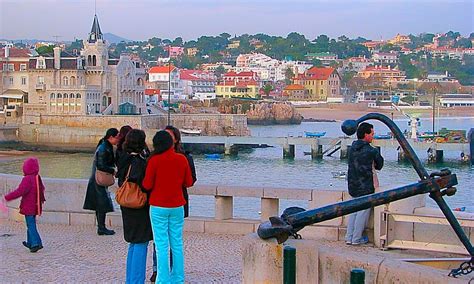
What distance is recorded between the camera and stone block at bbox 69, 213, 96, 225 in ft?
38.5

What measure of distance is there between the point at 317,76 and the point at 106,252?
618ft

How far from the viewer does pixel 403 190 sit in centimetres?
562

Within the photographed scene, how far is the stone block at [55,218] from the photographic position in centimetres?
1186

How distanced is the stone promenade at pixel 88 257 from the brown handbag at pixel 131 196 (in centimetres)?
106

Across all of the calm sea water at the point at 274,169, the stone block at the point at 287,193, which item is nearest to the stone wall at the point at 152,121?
the calm sea water at the point at 274,169

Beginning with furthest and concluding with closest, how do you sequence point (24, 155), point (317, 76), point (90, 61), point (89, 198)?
point (317, 76) < point (90, 61) < point (24, 155) < point (89, 198)

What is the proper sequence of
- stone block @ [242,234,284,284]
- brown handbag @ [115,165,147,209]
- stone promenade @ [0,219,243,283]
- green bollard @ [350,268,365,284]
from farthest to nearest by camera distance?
stone promenade @ [0,219,243,283], brown handbag @ [115,165,147,209], stone block @ [242,234,284,284], green bollard @ [350,268,365,284]

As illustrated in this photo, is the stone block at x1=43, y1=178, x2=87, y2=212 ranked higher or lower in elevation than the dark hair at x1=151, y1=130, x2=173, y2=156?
lower

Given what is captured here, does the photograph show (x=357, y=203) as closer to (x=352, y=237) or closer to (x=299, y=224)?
(x=299, y=224)

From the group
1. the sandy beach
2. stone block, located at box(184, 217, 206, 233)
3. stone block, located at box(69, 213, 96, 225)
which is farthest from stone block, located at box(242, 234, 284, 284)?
the sandy beach

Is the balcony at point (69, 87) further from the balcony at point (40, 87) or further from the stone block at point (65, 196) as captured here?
the stone block at point (65, 196)

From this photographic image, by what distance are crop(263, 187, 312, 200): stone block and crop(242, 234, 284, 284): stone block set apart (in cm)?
497

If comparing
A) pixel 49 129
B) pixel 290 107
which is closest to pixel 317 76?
pixel 290 107

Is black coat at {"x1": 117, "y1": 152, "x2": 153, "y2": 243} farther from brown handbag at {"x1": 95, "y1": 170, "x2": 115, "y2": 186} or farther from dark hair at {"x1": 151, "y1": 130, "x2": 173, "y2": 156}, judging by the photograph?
brown handbag at {"x1": 95, "y1": 170, "x2": 115, "y2": 186}
